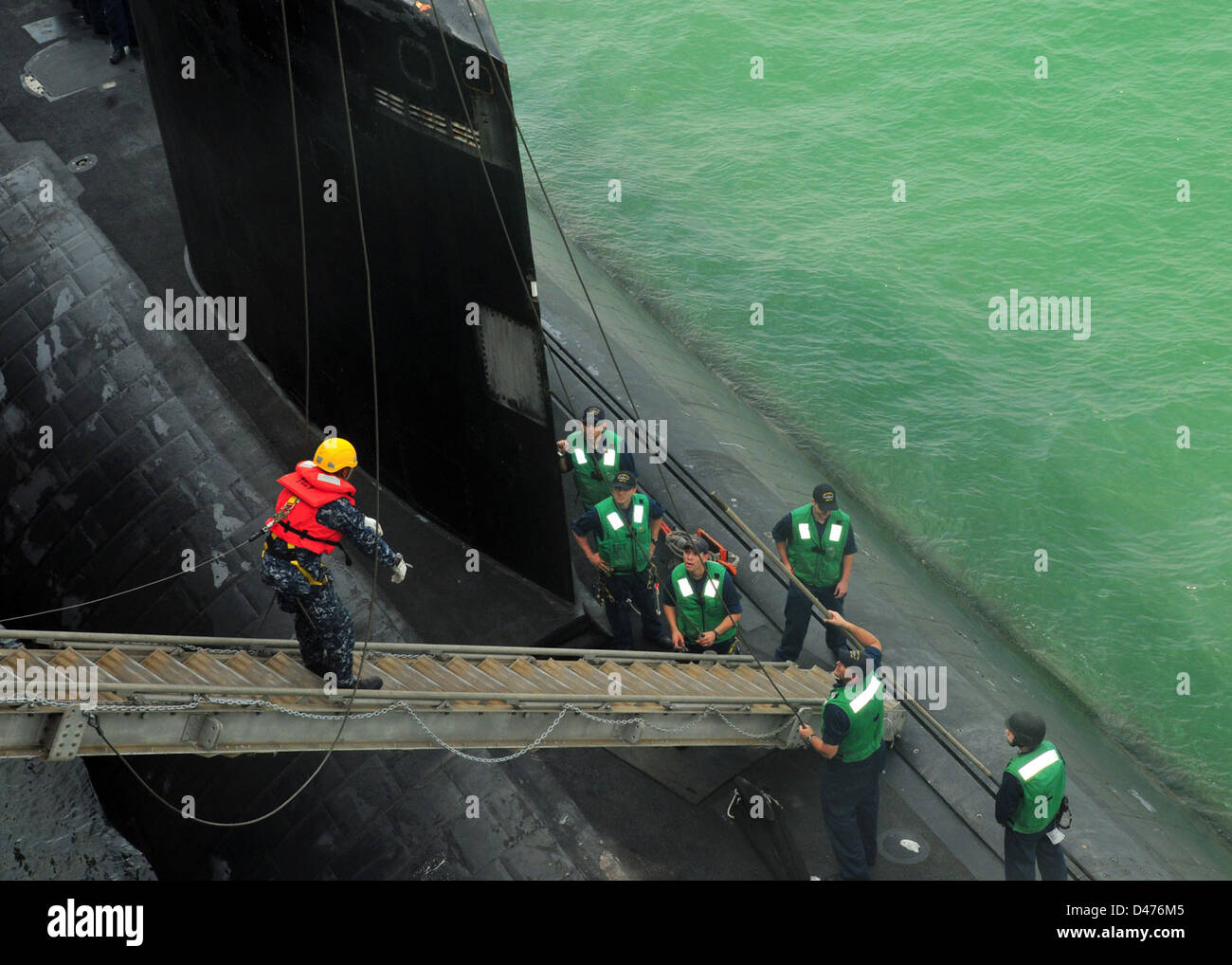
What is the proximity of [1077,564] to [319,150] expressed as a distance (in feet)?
37.0

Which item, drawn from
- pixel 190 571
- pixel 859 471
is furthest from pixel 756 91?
pixel 190 571

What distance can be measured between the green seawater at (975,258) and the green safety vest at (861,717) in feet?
19.7

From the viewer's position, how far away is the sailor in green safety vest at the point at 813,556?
11.4 m

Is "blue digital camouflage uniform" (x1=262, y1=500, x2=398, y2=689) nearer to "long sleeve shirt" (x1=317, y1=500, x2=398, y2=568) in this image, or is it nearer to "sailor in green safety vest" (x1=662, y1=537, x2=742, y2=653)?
"long sleeve shirt" (x1=317, y1=500, x2=398, y2=568)

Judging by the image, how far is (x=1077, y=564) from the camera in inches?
658

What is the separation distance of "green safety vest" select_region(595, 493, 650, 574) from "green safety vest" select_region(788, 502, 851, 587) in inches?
53.6

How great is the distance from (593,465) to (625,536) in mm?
1327

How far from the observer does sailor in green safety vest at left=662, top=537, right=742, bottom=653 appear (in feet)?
35.0

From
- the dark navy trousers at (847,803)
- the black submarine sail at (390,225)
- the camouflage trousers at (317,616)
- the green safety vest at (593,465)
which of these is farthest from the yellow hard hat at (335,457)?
the dark navy trousers at (847,803)

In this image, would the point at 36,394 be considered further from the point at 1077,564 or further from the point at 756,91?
the point at 756,91

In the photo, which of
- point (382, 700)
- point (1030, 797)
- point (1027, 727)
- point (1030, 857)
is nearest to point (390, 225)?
point (382, 700)

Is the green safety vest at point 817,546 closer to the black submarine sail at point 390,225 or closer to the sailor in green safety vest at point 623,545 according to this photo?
the sailor in green safety vest at point 623,545
